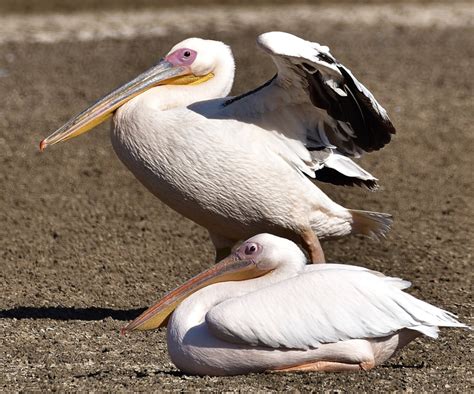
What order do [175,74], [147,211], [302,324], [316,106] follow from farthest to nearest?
1. [147,211]
2. [175,74]
3. [316,106]
4. [302,324]

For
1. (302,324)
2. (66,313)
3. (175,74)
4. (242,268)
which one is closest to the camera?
(302,324)

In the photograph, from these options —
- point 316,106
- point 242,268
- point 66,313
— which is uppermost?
point 316,106

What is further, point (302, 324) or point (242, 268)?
point (242, 268)

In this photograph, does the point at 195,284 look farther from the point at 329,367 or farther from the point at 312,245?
the point at 312,245

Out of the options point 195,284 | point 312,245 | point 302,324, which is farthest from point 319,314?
point 312,245

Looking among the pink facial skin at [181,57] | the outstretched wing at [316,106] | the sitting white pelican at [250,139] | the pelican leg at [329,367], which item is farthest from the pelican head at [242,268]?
the pink facial skin at [181,57]

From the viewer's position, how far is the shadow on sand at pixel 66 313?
16.0 ft

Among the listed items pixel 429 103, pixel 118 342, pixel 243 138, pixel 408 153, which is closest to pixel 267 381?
pixel 118 342

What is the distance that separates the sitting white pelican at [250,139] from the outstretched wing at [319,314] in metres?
0.88

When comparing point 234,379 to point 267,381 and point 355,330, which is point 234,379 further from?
point 355,330

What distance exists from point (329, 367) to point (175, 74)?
1.74m

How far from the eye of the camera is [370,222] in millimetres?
5191

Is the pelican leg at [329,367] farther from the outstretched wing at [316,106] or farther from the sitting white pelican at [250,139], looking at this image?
the outstretched wing at [316,106]

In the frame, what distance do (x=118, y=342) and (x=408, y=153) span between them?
3891 mm
